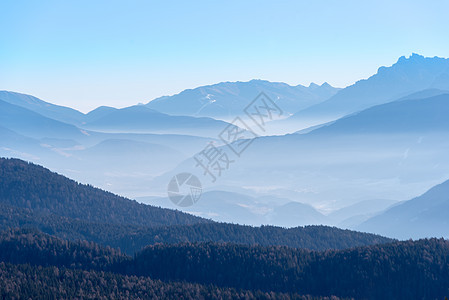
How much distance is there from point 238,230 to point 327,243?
76.8 ft

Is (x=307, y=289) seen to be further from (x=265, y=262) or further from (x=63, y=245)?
(x=63, y=245)

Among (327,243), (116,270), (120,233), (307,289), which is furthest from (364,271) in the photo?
(120,233)

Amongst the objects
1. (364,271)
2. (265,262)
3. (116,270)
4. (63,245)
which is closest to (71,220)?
(63,245)

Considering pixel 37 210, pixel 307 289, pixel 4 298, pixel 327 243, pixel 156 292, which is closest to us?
pixel 4 298

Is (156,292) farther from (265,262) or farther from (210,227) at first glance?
(210,227)

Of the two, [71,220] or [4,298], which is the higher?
[71,220]

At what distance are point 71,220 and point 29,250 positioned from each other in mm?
56990

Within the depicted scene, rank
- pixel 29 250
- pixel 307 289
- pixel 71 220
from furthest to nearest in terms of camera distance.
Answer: pixel 71 220 < pixel 29 250 < pixel 307 289

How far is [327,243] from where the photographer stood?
16312cm

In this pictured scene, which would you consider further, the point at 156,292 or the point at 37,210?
the point at 37,210

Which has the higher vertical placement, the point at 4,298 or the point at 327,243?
the point at 327,243

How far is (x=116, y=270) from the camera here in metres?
112

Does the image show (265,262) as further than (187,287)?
Yes

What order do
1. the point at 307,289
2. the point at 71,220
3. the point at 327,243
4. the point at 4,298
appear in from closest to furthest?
1. the point at 4,298
2. the point at 307,289
3. the point at 327,243
4. the point at 71,220
